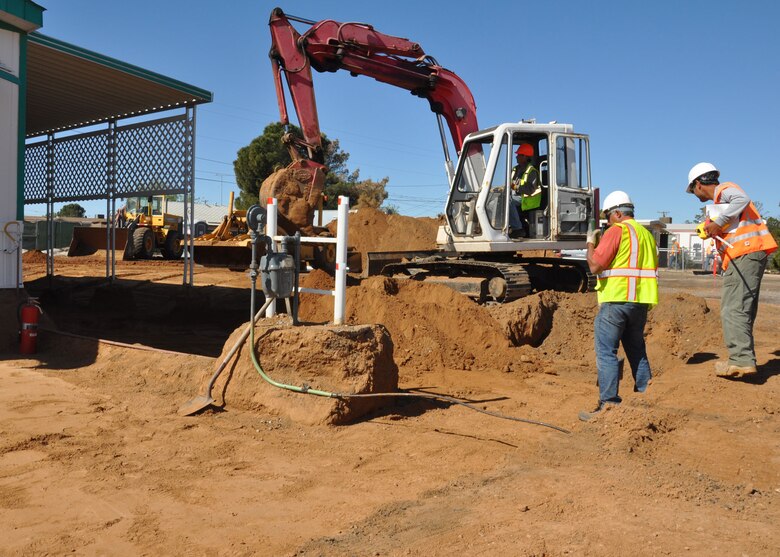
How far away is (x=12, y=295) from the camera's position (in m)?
8.11

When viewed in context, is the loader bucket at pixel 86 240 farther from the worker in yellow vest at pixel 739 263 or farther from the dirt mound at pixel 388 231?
the worker in yellow vest at pixel 739 263

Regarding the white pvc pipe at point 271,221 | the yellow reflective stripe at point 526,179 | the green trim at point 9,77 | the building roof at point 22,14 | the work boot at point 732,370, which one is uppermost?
the building roof at point 22,14

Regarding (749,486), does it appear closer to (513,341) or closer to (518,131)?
(513,341)

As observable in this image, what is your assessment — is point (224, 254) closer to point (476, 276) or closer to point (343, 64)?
point (343, 64)

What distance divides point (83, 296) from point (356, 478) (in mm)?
11731

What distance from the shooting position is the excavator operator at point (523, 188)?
10000 mm

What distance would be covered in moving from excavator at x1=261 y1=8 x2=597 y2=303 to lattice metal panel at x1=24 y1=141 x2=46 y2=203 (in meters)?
7.84

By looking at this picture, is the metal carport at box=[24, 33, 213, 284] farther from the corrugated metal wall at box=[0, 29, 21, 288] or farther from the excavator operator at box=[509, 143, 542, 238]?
the excavator operator at box=[509, 143, 542, 238]

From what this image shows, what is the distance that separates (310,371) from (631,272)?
106 inches

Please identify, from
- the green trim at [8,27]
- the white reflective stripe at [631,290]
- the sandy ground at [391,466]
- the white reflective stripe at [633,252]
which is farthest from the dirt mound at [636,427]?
the green trim at [8,27]

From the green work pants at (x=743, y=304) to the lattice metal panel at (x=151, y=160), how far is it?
31.5 ft

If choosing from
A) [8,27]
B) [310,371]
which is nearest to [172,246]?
[8,27]

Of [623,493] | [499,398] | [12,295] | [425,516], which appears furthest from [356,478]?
[12,295]

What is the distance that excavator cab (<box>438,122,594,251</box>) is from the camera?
32.2 ft
